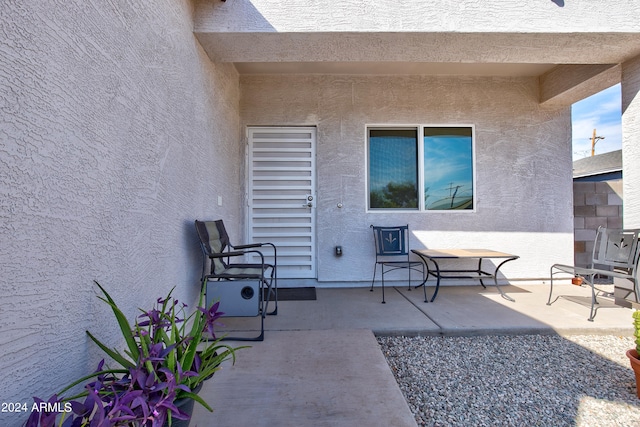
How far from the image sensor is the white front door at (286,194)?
4152 mm

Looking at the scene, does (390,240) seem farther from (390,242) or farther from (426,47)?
(426,47)

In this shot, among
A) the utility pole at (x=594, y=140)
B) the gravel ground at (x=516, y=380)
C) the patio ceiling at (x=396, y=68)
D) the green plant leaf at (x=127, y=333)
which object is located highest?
the utility pole at (x=594, y=140)

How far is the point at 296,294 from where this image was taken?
3.74 meters

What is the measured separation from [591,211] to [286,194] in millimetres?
4804

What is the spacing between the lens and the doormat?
354 centimetres

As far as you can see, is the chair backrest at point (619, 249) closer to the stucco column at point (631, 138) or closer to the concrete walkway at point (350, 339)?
the stucco column at point (631, 138)

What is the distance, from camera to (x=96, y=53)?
1.33 meters

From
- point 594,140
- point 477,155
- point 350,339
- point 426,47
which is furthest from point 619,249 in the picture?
point 594,140

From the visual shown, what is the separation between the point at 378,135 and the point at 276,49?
1.96 metres

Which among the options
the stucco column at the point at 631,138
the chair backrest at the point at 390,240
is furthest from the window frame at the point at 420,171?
the stucco column at the point at 631,138

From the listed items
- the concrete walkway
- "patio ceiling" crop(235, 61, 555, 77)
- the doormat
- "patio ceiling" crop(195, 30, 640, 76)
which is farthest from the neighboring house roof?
the doormat

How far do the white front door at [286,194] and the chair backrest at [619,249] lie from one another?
3.40 metres

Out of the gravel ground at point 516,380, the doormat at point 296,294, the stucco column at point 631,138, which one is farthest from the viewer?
the doormat at point 296,294

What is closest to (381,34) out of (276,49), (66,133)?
(276,49)
